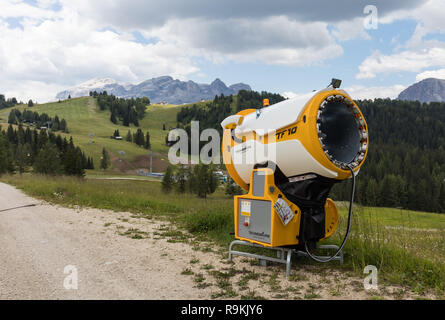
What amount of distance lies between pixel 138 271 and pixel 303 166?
3.58 metres

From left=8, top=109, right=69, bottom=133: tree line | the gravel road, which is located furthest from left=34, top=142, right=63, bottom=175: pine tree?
left=8, top=109, right=69, bottom=133: tree line

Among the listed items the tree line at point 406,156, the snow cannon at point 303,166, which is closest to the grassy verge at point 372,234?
the snow cannon at point 303,166

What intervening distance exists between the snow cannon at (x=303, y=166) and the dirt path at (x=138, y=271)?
0.70m

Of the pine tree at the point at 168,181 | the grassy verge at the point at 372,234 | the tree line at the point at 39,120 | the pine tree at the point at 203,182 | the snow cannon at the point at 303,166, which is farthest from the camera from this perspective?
the tree line at the point at 39,120

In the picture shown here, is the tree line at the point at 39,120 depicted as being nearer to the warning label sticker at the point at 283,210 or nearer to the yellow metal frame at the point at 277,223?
the yellow metal frame at the point at 277,223

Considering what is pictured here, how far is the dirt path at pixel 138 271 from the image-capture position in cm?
A: 480

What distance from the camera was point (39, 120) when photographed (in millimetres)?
184250

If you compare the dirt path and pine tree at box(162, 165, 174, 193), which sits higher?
the dirt path

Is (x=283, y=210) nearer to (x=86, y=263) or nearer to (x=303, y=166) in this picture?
(x=303, y=166)

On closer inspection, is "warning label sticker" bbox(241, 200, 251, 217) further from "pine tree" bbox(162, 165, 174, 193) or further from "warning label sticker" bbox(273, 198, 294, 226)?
"pine tree" bbox(162, 165, 174, 193)

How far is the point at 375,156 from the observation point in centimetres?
11662

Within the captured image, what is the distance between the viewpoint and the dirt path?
15.8 ft

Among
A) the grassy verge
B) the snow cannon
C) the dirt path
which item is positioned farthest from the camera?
the snow cannon

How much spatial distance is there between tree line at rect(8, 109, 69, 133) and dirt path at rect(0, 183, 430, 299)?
182m
